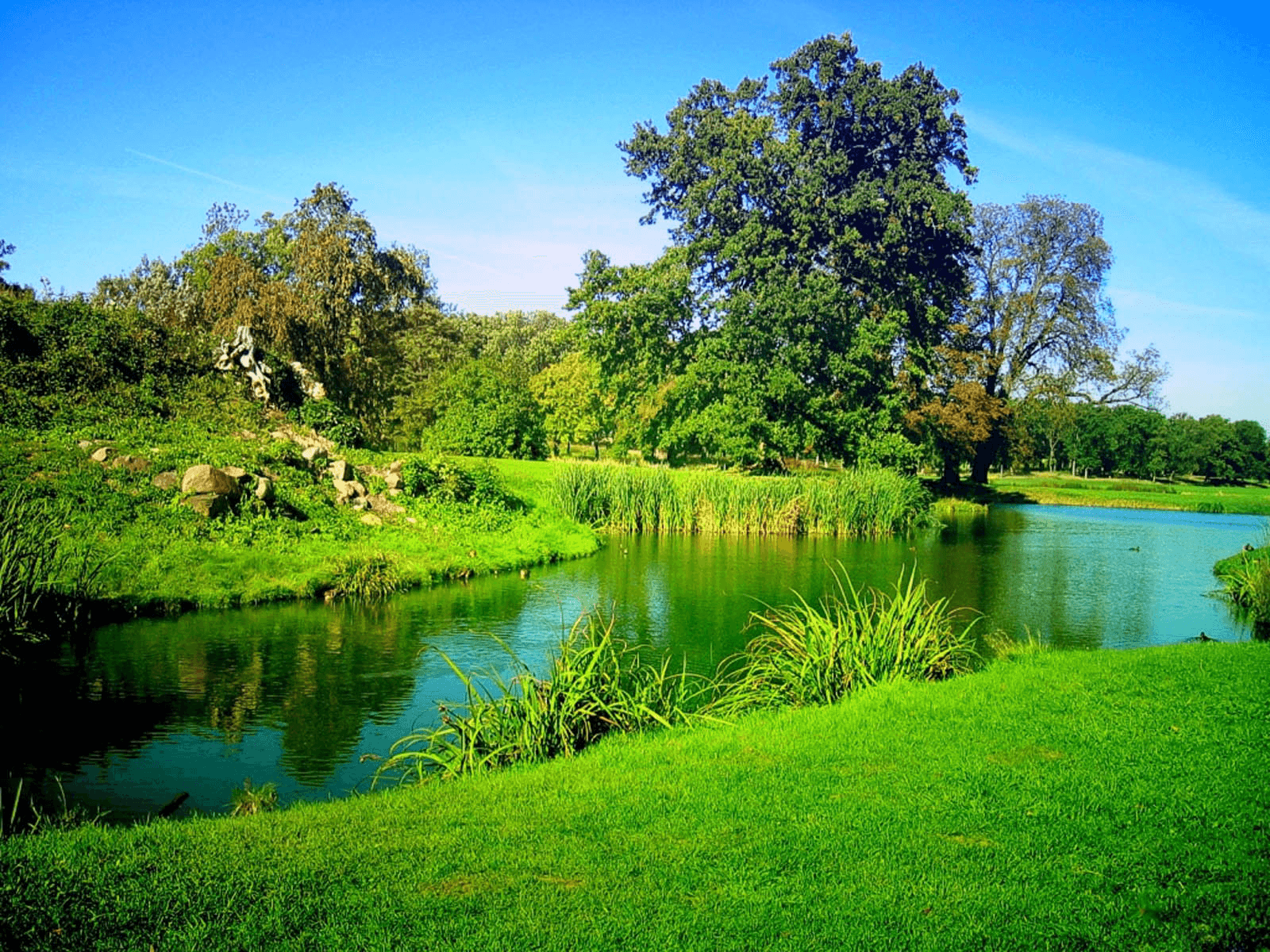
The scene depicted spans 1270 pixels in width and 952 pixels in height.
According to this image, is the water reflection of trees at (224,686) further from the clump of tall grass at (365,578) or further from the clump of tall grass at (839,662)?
the clump of tall grass at (839,662)

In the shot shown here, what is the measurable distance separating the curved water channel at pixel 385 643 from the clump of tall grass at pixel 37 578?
1.54 ft

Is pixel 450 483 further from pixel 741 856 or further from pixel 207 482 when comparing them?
pixel 741 856

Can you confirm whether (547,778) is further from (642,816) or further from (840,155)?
(840,155)

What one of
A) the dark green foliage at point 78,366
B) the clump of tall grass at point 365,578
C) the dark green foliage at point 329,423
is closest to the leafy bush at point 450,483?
the dark green foliage at point 329,423

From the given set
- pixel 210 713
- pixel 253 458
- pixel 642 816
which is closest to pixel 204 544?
pixel 253 458

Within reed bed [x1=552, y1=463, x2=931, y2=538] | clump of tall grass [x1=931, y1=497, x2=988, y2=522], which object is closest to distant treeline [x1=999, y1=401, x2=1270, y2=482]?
clump of tall grass [x1=931, y1=497, x2=988, y2=522]

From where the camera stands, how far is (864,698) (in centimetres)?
723

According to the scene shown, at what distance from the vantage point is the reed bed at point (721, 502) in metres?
23.3

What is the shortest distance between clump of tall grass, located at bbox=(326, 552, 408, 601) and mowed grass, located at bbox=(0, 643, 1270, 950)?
836 centimetres

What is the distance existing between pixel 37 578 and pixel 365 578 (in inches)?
175

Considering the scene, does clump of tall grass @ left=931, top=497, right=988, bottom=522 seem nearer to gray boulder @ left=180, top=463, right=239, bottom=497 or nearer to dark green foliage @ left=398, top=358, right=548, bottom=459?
dark green foliage @ left=398, top=358, right=548, bottom=459

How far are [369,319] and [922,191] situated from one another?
20.9m

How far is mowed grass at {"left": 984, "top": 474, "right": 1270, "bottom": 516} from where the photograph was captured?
40.8m

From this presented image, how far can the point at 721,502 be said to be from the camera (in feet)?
78.3
